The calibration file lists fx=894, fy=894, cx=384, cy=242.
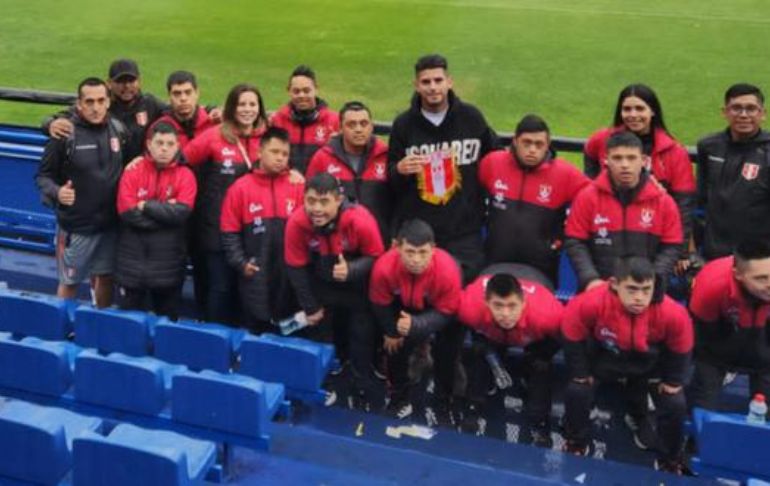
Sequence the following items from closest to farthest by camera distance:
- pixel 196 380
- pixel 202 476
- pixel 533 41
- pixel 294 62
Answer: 1. pixel 202 476
2. pixel 196 380
3. pixel 294 62
4. pixel 533 41

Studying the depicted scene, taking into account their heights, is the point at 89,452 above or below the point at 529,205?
below

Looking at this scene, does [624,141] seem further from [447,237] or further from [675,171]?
[447,237]

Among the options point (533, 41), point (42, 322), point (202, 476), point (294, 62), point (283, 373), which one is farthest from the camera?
point (533, 41)

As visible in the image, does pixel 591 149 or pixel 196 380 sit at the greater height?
pixel 591 149

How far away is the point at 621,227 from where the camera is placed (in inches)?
162

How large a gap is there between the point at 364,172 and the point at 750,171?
1860mm

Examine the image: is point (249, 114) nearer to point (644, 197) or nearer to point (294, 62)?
point (644, 197)

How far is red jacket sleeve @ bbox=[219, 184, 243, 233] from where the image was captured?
4.44 m

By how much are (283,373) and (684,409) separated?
1718 mm

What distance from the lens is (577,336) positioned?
380 cm

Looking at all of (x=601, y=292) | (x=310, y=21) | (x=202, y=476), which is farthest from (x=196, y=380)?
(x=310, y=21)

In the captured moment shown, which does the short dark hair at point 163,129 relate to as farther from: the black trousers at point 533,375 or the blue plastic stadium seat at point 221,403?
the black trousers at point 533,375

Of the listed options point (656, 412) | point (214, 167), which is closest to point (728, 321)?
point (656, 412)

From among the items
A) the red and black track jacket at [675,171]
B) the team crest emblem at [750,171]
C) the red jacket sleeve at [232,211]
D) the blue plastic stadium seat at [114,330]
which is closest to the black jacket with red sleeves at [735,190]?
the team crest emblem at [750,171]
